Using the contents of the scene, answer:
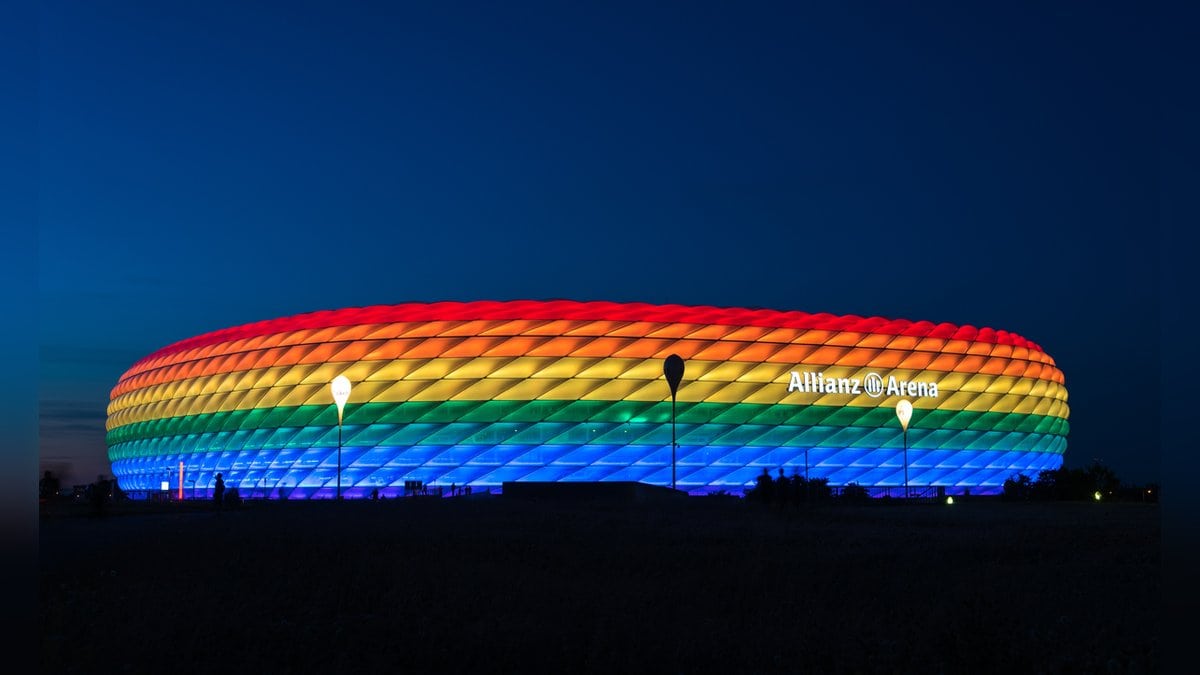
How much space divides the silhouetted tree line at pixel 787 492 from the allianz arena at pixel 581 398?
463 inches

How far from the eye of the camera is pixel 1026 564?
17.6m

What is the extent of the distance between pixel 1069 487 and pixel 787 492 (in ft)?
89.8

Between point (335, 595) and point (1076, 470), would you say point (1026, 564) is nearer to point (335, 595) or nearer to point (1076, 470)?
point (335, 595)

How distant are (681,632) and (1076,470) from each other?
55.1 meters

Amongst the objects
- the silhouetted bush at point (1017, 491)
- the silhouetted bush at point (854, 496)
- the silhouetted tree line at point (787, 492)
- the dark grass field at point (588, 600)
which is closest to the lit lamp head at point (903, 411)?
the silhouetted bush at point (1017, 491)

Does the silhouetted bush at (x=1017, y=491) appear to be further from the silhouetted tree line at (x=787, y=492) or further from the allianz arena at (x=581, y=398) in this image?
the silhouetted tree line at (x=787, y=492)

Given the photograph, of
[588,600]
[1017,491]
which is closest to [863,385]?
[1017,491]

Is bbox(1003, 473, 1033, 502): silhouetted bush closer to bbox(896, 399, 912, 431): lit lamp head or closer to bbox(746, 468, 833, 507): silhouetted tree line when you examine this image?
bbox(896, 399, 912, 431): lit lamp head

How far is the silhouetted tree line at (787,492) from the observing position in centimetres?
3759

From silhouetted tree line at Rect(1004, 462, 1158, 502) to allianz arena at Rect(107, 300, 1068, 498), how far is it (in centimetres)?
519

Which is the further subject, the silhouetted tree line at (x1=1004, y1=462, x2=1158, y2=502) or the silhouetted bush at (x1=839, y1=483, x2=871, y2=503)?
the silhouetted tree line at (x1=1004, y1=462, x2=1158, y2=502)

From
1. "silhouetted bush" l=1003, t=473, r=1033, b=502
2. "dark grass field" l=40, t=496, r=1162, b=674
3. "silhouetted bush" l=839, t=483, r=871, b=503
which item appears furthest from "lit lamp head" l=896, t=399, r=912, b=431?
"dark grass field" l=40, t=496, r=1162, b=674

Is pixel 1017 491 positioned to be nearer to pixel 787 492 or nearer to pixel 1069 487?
pixel 1069 487

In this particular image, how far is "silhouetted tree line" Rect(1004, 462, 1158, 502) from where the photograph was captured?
5809 centimetres
